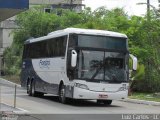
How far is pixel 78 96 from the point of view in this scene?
22875 millimetres

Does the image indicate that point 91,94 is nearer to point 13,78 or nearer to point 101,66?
point 101,66

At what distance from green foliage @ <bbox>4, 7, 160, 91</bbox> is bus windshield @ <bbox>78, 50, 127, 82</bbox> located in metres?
9.18

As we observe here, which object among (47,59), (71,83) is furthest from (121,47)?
(47,59)

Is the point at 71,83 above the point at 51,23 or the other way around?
the other way around

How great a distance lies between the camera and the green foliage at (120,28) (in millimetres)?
33500

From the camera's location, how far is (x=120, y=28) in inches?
1559

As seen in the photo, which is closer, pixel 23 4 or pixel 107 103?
pixel 23 4

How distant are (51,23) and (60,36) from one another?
74.7ft

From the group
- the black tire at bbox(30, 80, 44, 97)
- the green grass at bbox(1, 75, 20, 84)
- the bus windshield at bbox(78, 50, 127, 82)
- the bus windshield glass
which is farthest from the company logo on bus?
the green grass at bbox(1, 75, 20, 84)

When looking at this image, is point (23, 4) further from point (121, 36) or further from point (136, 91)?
point (136, 91)

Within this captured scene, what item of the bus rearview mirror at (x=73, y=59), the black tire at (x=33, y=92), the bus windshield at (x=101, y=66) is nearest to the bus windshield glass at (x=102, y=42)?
the bus windshield at (x=101, y=66)

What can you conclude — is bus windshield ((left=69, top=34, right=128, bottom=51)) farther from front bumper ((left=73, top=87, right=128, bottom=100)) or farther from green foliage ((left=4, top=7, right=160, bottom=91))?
green foliage ((left=4, top=7, right=160, bottom=91))

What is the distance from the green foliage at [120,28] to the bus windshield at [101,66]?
9.18m

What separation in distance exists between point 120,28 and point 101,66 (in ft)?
54.7
